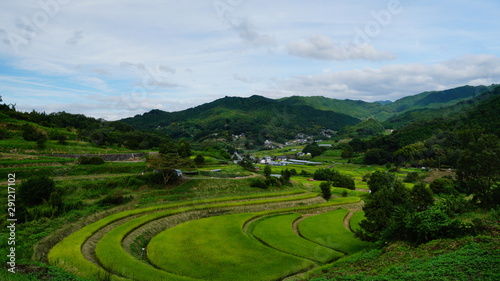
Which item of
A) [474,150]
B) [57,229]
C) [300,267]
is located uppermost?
[474,150]

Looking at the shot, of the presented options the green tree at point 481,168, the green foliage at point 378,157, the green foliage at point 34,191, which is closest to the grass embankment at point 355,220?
the green tree at point 481,168

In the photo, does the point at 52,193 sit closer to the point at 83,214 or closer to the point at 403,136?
the point at 83,214

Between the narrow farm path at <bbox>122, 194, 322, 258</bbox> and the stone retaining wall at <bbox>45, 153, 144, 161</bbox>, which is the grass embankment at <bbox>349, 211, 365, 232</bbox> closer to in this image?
the narrow farm path at <bbox>122, 194, 322, 258</bbox>

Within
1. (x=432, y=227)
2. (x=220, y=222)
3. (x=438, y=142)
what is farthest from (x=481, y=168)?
(x=438, y=142)

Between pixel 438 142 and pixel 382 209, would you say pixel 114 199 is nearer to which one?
pixel 382 209

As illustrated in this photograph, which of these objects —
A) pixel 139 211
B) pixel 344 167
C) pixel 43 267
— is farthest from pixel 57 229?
pixel 344 167

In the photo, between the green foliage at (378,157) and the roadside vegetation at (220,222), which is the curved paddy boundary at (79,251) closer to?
the roadside vegetation at (220,222)
